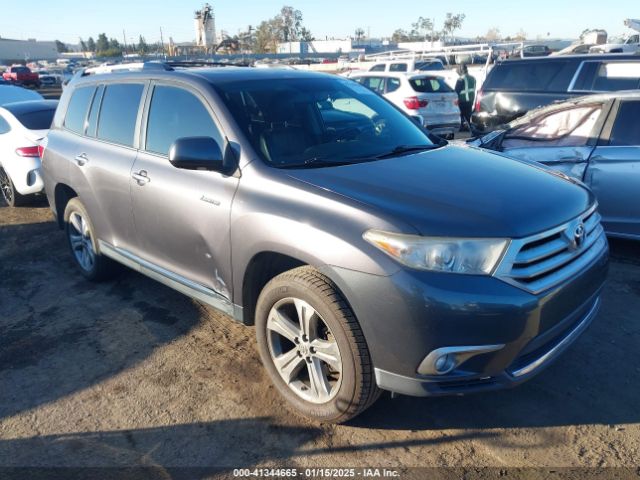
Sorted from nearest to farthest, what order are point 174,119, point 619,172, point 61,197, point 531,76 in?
1. point 174,119
2. point 619,172
3. point 61,197
4. point 531,76

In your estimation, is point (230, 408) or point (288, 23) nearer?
point (230, 408)

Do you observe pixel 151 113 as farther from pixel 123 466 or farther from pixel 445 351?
pixel 445 351

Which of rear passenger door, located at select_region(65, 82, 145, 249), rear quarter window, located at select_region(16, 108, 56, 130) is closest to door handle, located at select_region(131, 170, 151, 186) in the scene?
rear passenger door, located at select_region(65, 82, 145, 249)

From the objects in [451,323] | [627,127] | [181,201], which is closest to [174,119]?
[181,201]

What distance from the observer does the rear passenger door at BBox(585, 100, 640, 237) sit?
15.5 ft

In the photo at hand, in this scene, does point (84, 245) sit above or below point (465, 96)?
below

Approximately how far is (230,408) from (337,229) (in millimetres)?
1278

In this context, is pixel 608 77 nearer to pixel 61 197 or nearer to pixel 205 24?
pixel 61 197

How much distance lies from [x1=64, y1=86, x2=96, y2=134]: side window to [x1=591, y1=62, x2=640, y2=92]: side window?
6.91m

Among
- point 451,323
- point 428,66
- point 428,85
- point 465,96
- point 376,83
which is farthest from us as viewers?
point 428,66

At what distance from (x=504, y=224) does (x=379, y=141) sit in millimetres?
1342

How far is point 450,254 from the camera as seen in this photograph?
236 cm

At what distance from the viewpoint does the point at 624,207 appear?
15.6 ft

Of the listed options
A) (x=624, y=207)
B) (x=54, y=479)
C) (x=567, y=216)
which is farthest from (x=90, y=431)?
(x=624, y=207)
